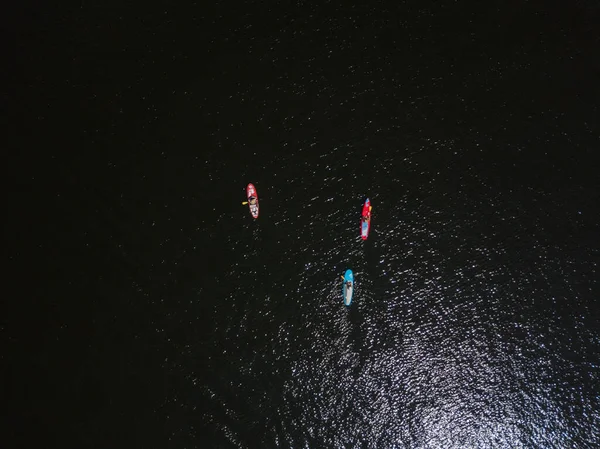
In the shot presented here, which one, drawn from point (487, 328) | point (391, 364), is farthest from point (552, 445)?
point (391, 364)

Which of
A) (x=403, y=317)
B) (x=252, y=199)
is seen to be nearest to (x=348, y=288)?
(x=403, y=317)

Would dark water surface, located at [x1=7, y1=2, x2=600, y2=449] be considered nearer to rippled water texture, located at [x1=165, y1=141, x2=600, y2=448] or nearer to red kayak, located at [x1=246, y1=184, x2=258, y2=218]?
rippled water texture, located at [x1=165, y1=141, x2=600, y2=448]

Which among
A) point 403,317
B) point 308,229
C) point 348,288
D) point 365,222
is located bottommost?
point 403,317

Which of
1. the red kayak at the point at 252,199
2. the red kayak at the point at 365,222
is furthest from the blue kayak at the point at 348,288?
the red kayak at the point at 252,199

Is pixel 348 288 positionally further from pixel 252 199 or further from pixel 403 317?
pixel 252 199

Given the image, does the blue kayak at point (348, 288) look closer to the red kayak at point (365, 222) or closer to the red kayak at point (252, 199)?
the red kayak at point (365, 222)

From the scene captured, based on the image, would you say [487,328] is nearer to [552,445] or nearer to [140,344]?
[552,445]

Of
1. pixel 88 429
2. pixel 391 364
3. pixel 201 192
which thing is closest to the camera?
pixel 88 429
